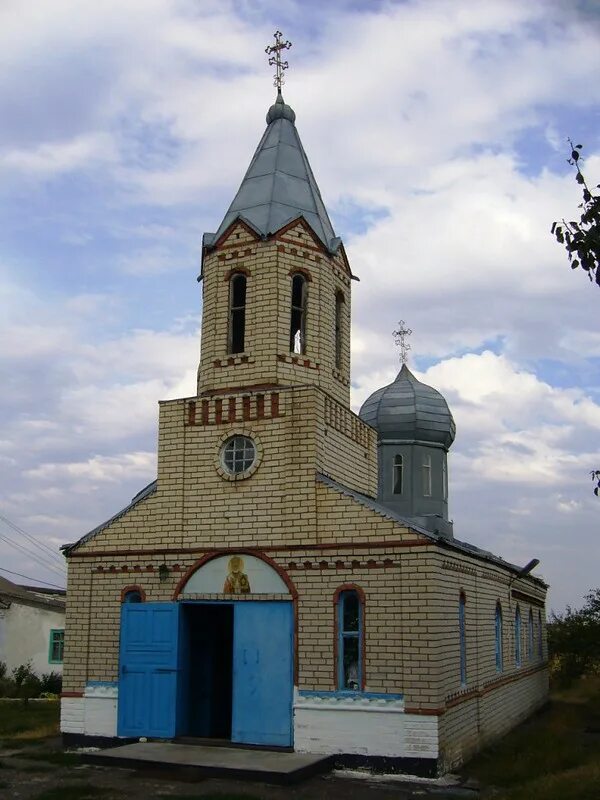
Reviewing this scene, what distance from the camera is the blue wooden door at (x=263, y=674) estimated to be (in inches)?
553

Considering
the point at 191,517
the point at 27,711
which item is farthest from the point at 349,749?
the point at 27,711

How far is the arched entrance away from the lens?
14.2 m

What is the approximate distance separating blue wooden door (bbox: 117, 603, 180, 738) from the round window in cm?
256

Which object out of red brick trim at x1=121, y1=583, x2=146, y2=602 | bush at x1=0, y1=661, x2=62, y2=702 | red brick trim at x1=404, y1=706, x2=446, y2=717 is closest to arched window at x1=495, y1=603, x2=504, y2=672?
red brick trim at x1=404, y1=706, x2=446, y2=717

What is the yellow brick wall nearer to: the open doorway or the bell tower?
the bell tower

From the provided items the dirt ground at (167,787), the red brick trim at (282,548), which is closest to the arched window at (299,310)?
the red brick trim at (282,548)

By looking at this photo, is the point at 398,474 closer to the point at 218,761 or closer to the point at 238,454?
the point at 238,454

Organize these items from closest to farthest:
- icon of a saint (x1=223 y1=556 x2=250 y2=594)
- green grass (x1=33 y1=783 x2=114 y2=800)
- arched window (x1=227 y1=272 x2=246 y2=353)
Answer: green grass (x1=33 y1=783 x2=114 y2=800) → icon of a saint (x1=223 y1=556 x2=250 y2=594) → arched window (x1=227 y1=272 x2=246 y2=353)

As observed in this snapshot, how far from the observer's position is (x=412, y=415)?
81.0 ft

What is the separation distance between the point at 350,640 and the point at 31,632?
55.9 feet

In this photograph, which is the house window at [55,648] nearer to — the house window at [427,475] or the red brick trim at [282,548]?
the house window at [427,475]

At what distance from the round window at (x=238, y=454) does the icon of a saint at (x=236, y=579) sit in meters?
1.54

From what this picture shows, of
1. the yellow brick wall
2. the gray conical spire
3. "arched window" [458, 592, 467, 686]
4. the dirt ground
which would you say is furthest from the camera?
the gray conical spire

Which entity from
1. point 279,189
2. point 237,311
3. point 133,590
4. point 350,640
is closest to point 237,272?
point 237,311
